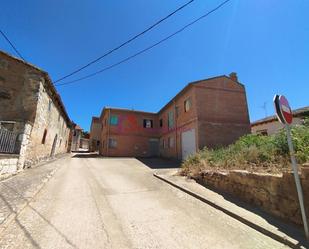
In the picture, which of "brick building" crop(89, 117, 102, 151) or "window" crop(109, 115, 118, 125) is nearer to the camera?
"window" crop(109, 115, 118, 125)

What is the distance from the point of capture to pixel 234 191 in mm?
5715

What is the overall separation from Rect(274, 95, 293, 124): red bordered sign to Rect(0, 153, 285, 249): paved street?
2211mm

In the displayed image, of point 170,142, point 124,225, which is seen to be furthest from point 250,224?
point 170,142

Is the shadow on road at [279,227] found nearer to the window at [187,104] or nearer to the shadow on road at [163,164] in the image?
the shadow on road at [163,164]

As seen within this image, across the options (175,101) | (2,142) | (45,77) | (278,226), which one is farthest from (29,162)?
(175,101)

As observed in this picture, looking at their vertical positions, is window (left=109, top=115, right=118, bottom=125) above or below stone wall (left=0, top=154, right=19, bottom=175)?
above

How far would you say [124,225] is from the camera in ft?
12.6

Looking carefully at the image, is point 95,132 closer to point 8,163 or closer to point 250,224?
point 8,163

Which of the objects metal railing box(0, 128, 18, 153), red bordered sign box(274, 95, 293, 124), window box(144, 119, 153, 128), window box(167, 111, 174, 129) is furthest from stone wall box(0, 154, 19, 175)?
window box(144, 119, 153, 128)

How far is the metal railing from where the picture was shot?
777 cm

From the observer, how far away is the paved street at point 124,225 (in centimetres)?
316

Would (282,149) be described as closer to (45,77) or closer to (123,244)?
(123,244)

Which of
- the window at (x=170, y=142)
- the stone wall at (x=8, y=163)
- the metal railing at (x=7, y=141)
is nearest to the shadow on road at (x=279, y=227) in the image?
the stone wall at (x=8, y=163)

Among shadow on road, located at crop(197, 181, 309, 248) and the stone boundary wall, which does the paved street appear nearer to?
shadow on road, located at crop(197, 181, 309, 248)
